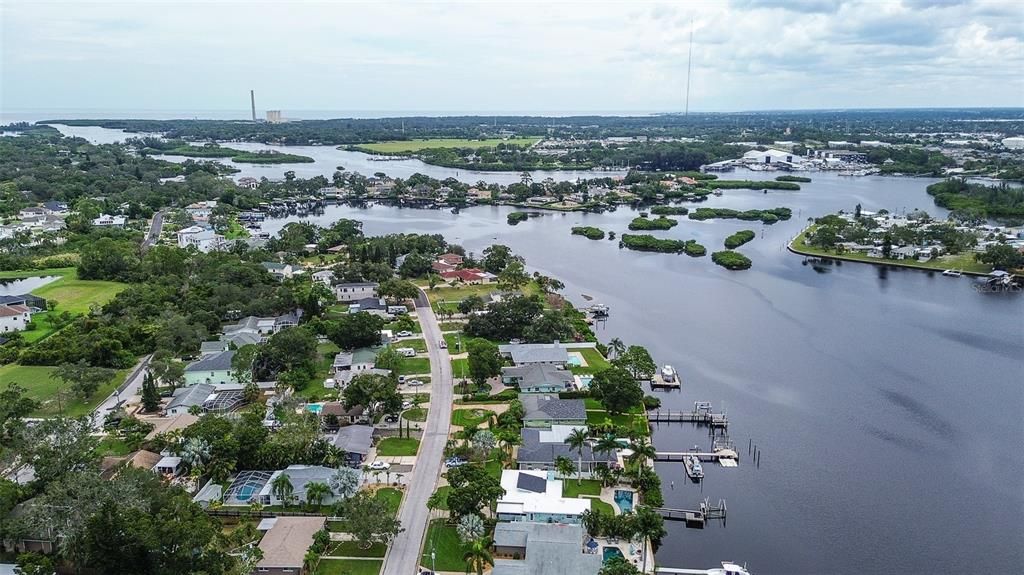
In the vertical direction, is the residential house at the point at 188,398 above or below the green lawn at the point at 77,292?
below

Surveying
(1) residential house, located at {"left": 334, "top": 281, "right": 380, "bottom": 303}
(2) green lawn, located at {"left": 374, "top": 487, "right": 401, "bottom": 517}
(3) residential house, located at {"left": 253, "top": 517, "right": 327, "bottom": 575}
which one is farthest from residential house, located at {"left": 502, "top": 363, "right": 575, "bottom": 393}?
(1) residential house, located at {"left": 334, "top": 281, "right": 380, "bottom": 303}

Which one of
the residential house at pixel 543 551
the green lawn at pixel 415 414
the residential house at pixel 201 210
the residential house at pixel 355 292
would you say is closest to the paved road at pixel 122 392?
the green lawn at pixel 415 414

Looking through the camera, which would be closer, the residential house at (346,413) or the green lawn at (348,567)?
the green lawn at (348,567)

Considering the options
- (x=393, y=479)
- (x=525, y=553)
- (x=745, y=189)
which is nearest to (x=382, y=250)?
(x=393, y=479)

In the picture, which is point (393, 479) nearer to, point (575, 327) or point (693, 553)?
point (693, 553)

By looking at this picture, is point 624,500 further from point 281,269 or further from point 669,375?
point 281,269

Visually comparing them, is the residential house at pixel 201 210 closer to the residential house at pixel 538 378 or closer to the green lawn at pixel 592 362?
the green lawn at pixel 592 362

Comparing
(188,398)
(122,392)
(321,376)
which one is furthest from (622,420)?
(122,392)
